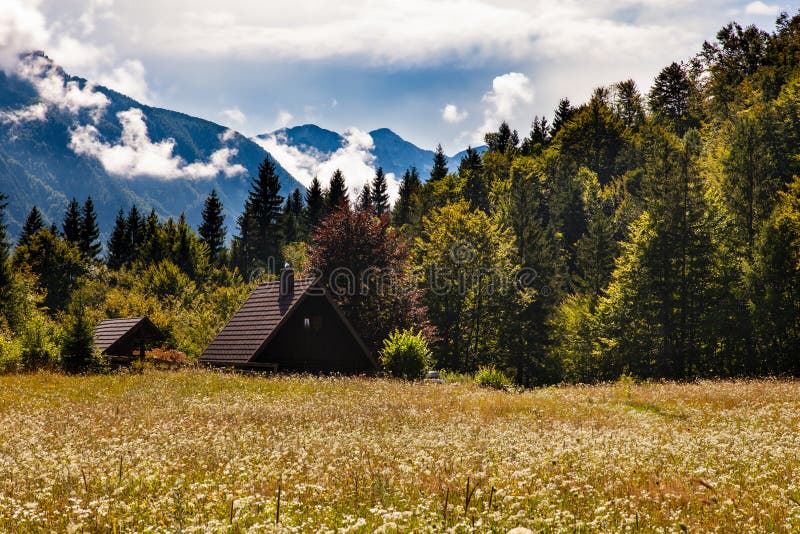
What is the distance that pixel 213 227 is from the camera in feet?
325

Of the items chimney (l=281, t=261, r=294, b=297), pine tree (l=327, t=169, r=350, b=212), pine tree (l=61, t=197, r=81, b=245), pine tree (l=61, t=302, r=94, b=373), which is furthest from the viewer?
pine tree (l=61, t=197, r=81, b=245)

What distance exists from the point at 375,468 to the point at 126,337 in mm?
29251

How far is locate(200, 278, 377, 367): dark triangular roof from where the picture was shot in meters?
27.5

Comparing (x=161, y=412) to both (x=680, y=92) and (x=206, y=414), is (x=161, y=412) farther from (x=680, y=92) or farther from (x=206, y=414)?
(x=680, y=92)

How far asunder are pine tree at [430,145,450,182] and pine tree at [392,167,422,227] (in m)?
3.32

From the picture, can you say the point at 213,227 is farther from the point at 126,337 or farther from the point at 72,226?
the point at 126,337

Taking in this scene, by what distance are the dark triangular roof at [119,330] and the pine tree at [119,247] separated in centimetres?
7626

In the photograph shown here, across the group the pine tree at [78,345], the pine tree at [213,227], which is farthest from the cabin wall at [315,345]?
the pine tree at [213,227]

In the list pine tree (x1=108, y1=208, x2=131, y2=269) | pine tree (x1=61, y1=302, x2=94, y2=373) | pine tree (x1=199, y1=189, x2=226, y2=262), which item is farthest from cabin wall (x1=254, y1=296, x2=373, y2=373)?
pine tree (x1=108, y1=208, x2=131, y2=269)

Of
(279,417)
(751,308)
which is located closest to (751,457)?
(279,417)

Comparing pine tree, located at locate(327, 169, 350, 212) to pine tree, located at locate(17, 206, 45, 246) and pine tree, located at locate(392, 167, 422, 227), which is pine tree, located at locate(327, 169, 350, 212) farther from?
pine tree, located at locate(17, 206, 45, 246)

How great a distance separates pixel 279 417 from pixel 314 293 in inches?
652

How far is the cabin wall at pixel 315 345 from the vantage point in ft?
93.1

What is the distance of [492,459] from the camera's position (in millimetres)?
8766
